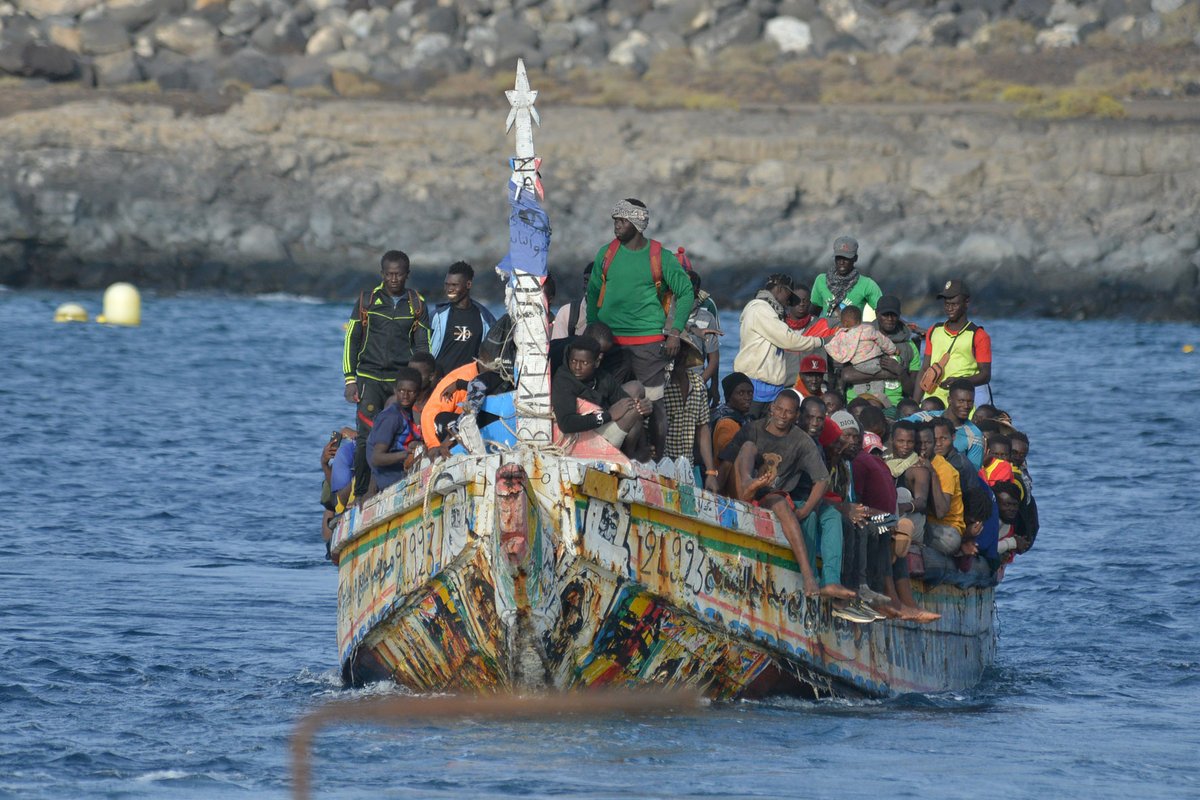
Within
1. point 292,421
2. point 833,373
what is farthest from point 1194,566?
point 292,421

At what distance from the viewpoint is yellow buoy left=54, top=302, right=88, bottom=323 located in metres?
50.8

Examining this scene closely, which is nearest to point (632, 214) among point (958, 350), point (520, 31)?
point (958, 350)

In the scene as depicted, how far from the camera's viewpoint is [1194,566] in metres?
22.2

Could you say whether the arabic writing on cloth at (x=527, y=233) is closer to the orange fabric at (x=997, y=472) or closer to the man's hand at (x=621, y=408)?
the man's hand at (x=621, y=408)

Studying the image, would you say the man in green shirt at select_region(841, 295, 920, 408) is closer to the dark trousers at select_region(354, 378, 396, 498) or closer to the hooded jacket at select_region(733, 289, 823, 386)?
the hooded jacket at select_region(733, 289, 823, 386)

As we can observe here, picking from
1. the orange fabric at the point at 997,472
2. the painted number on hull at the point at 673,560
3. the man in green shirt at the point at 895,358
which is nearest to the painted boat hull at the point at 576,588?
the painted number on hull at the point at 673,560

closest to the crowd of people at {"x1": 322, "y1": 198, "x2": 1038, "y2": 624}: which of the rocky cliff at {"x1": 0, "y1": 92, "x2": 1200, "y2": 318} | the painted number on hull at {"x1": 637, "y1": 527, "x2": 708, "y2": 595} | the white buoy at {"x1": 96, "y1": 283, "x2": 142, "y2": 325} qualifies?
the painted number on hull at {"x1": 637, "y1": 527, "x2": 708, "y2": 595}

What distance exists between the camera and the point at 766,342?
15586 millimetres

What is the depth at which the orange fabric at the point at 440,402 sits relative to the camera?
1358cm

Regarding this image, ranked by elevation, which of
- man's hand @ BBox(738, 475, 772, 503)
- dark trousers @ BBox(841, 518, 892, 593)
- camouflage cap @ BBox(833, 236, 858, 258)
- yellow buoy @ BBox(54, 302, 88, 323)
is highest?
camouflage cap @ BBox(833, 236, 858, 258)

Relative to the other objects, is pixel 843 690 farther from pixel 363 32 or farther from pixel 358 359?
pixel 363 32

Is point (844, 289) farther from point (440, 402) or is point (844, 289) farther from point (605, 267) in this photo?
point (440, 402)

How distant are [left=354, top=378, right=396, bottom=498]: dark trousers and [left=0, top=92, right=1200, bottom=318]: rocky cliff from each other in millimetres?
42281

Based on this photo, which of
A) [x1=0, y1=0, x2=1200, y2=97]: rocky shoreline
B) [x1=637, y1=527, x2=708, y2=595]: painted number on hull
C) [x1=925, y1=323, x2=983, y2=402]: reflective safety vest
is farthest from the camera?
[x1=0, y1=0, x2=1200, y2=97]: rocky shoreline
